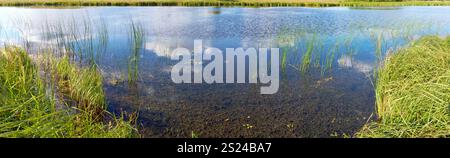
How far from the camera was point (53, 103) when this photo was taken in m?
3.77

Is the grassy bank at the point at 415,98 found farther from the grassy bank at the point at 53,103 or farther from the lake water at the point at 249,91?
the grassy bank at the point at 53,103

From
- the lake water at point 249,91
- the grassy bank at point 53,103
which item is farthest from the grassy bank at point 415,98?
the grassy bank at point 53,103

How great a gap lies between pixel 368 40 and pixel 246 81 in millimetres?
5351

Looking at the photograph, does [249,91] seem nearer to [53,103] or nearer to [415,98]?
[415,98]

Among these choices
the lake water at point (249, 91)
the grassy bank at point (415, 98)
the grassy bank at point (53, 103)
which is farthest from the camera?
the lake water at point (249, 91)

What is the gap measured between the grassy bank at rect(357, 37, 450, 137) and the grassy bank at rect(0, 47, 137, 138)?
3118 millimetres

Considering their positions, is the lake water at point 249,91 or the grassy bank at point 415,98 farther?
the lake water at point 249,91

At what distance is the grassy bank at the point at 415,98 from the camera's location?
11.3 feet

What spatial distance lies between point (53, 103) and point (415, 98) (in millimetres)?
4274

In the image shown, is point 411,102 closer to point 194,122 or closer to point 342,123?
point 342,123

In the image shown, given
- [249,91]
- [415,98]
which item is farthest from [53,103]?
[415,98]

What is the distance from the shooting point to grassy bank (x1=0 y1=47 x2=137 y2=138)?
3150 millimetres

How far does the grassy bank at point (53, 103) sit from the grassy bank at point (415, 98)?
123 inches
